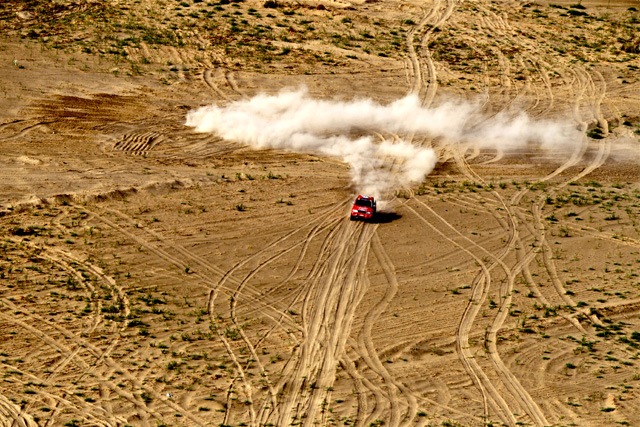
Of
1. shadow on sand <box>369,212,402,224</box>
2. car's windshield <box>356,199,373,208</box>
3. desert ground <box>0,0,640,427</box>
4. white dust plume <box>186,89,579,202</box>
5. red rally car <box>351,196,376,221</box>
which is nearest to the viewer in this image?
desert ground <box>0,0,640,427</box>

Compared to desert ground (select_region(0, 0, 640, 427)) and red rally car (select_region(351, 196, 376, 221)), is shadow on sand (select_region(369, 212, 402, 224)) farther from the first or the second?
red rally car (select_region(351, 196, 376, 221))

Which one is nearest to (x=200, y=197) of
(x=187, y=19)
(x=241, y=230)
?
(x=241, y=230)

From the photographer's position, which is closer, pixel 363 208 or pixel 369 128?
pixel 363 208

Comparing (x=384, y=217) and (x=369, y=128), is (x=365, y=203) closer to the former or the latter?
(x=384, y=217)

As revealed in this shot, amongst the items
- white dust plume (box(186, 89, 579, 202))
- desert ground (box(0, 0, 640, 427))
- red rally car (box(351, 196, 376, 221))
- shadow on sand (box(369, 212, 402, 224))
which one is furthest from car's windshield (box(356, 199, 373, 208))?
white dust plume (box(186, 89, 579, 202))

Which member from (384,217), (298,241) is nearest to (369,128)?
(384,217)

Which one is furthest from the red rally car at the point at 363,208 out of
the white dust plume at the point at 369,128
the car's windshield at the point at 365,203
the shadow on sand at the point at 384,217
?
the white dust plume at the point at 369,128
